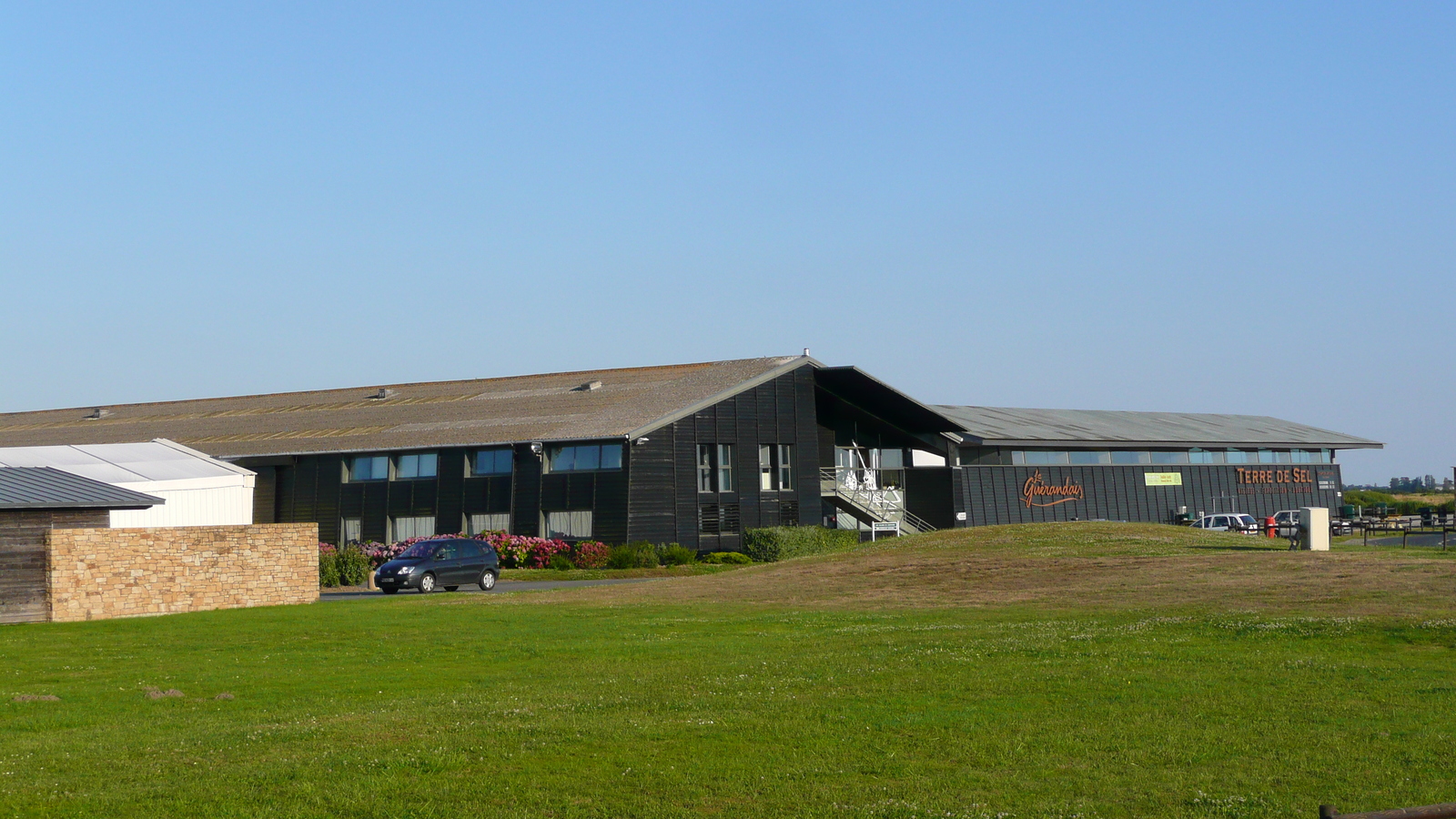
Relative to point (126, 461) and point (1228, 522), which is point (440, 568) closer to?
point (126, 461)

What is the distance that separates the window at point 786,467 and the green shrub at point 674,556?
319 inches

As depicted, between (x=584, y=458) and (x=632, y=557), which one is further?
(x=584, y=458)

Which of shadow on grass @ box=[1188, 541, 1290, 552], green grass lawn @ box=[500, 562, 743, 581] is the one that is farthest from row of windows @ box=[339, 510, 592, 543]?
shadow on grass @ box=[1188, 541, 1290, 552]

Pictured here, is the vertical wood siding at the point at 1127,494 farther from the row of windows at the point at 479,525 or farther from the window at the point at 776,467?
the row of windows at the point at 479,525

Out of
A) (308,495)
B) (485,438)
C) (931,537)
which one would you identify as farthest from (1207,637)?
(308,495)

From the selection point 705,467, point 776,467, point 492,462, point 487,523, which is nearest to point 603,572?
point 487,523

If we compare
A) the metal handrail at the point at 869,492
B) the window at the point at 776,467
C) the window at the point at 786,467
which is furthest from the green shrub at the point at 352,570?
the metal handrail at the point at 869,492

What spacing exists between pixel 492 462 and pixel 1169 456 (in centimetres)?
3538

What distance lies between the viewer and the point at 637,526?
49.3 meters

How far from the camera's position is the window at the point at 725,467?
53500mm

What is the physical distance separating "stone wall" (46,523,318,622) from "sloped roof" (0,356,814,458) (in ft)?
57.1

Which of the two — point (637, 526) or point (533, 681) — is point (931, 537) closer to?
point (637, 526)

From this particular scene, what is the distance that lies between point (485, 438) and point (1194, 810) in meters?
44.5

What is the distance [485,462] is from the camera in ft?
171
